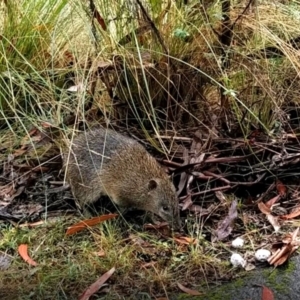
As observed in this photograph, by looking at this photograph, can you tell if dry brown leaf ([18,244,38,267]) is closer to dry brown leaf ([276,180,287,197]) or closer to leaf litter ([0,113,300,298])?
leaf litter ([0,113,300,298])

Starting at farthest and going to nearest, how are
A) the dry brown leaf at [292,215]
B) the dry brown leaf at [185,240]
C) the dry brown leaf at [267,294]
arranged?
the dry brown leaf at [292,215], the dry brown leaf at [185,240], the dry brown leaf at [267,294]

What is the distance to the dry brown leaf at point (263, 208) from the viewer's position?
4523mm

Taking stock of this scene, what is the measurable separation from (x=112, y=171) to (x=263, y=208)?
88 cm

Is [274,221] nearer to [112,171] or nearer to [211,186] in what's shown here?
[211,186]

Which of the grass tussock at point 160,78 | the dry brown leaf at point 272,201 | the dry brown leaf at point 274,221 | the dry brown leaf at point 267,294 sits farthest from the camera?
the grass tussock at point 160,78

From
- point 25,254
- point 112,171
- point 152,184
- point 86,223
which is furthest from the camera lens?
point 112,171

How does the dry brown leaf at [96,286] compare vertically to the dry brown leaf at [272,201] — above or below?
above

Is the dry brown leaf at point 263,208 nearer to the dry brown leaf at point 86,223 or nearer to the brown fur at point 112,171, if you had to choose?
the brown fur at point 112,171

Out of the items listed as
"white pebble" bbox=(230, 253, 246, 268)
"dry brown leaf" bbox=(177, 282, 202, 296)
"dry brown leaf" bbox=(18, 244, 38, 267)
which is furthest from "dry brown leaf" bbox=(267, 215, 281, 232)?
"dry brown leaf" bbox=(18, 244, 38, 267)

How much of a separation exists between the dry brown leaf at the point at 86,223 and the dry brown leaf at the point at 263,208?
2.61 ft

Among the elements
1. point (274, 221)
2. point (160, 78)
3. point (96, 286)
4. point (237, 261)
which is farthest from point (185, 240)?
point (160, 78)

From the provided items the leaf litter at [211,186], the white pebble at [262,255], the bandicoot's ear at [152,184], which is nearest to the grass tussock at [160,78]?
the leaf litter at [211,186]

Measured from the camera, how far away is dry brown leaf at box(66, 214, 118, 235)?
4.37 metres

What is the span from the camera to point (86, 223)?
4.40 m
